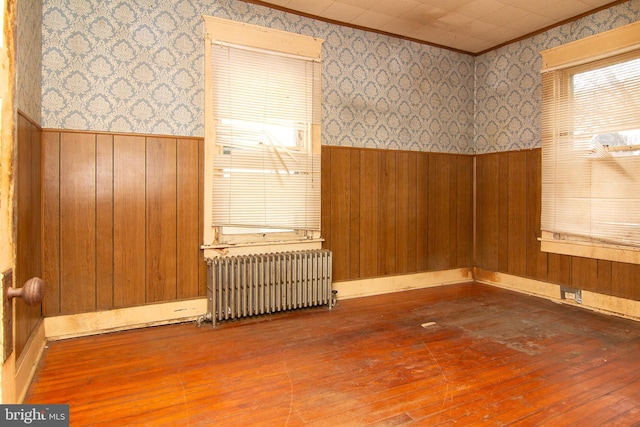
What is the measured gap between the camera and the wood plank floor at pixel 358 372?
7.37ft

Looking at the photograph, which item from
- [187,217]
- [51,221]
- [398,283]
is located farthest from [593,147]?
[51,221]

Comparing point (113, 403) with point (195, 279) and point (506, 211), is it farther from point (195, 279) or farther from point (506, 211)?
point (506, 211)

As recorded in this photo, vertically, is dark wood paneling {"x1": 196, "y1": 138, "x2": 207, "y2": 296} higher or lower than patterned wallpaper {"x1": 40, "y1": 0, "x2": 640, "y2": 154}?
lower

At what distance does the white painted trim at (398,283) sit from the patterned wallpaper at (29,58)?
337 cm

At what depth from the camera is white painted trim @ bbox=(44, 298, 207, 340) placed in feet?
11.1

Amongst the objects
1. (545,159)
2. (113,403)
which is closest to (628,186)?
(545,159)

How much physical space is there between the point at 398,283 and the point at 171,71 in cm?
365

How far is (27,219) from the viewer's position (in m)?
2.79

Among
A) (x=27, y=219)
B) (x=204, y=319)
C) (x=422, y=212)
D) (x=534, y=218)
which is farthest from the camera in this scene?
(x=422, y=212)

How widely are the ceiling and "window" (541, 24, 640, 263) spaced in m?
0.42

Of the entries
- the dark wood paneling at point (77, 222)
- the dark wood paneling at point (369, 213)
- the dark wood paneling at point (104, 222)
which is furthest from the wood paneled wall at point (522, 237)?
the dark wood paneling at point (77, 222)

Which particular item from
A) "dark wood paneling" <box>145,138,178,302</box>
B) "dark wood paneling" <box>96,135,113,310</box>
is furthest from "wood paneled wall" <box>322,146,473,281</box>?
"dark wood paneling" <box>96,135,113,310</box>

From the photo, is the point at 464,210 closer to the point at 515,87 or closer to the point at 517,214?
the point at 517,214

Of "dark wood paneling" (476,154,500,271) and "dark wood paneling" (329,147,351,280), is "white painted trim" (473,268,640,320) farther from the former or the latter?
"dark wood paneling" (329,147,351,280)
